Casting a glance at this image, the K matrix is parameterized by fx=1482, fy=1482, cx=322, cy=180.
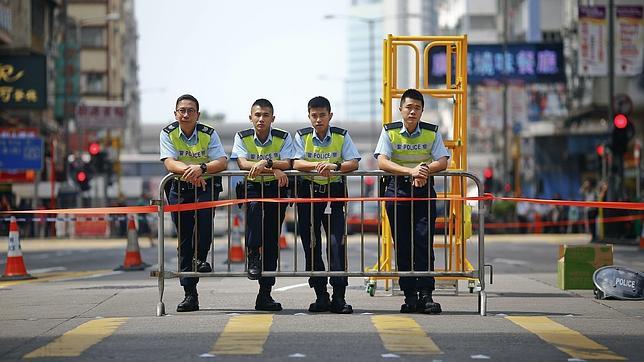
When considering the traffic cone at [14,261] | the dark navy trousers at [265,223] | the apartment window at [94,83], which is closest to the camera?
the dark navy trousers at [265,223]

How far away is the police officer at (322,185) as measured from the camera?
12891mm

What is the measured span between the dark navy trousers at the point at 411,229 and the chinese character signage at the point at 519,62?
36.1 meters

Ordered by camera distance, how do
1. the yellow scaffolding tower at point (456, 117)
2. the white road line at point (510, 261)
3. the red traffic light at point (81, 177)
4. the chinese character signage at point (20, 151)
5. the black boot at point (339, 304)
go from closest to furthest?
the black boot at point (339, 304)
the yellow scaffolding tower at point (456, 117)
the white road line at point (510, 261)
the red traffic light at point (81, 177)
the chinese character signage at point (20, 151)

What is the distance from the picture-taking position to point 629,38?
43719 mm

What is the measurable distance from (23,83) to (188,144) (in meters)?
33.4

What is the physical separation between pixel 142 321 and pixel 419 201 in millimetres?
2702

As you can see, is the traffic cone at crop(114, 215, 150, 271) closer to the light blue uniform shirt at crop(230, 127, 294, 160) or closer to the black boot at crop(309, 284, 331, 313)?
the light blue uniform shirt at crop(230, 127, 294, 160)

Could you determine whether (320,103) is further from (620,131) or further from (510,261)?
(620,131)

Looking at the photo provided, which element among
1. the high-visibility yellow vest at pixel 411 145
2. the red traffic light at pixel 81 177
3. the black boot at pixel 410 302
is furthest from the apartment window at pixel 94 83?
the black boot at pixel 410 302

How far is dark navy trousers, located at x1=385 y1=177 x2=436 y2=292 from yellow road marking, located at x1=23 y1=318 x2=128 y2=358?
2542mm

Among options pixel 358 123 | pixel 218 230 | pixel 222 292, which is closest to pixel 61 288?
pixel 222 292

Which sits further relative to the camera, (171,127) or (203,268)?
(171,127)

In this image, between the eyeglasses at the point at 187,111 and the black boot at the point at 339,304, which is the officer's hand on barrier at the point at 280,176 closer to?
the eyeglasses at the point at 187,111

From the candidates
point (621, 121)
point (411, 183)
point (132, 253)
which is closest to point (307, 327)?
point (411, 183)
